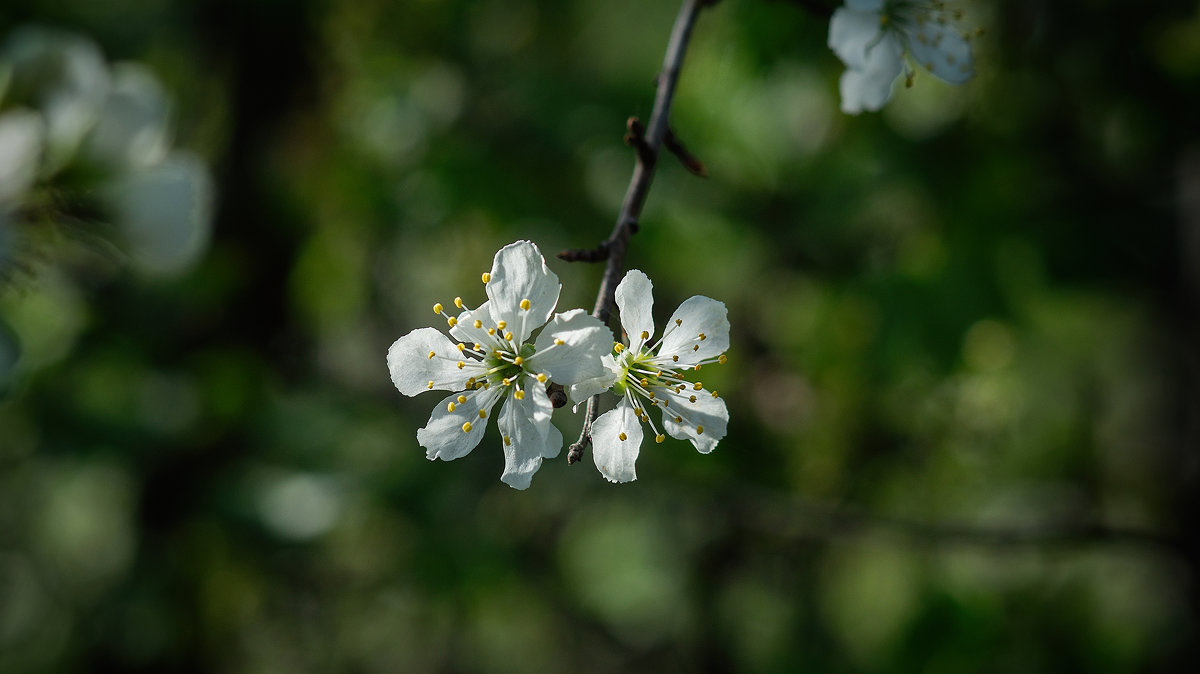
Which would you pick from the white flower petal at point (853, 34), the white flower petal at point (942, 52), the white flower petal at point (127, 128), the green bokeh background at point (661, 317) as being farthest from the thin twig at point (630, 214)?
the white flower petal at point (127, 128)

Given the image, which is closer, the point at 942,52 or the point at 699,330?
the point at 699,330

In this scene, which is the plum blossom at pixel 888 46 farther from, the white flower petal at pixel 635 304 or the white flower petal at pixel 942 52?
the white flower petal at pixel 635 304

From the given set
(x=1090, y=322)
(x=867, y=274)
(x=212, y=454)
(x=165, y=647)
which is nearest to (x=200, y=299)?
(x=212, y=454)

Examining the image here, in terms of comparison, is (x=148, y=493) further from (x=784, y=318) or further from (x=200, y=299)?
(x=784, y=318)

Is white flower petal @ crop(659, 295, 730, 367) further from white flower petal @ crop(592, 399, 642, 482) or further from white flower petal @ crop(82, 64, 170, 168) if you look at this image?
white flower petal @ crop(82, 64, 170, 168)

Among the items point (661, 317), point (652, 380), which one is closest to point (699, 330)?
point (652, 380)

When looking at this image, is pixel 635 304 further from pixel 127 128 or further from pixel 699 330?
pixel 127 128

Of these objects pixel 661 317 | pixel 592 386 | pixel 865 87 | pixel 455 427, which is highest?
pixel 865 87

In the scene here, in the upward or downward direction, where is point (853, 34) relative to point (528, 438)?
upward
